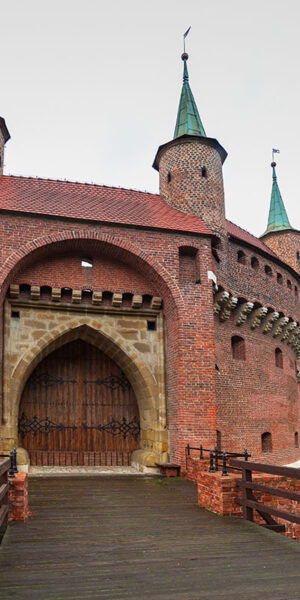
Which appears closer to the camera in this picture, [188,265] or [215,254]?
[188,265]

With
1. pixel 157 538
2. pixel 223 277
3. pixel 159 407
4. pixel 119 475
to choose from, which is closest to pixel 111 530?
pixel 157 538

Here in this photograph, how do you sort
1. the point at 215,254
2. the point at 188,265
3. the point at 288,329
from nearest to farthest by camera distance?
1. the point at 188,265
2. the point at 215,254
3. the point at 288,329

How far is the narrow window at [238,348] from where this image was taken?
18.7 metres

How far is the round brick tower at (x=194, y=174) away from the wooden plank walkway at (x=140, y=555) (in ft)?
29.4

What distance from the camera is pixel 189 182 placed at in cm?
1589

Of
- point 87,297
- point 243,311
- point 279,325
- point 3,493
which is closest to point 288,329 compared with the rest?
point 279,325

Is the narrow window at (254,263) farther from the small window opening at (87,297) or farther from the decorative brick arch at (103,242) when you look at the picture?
the small window opening at (87,297)

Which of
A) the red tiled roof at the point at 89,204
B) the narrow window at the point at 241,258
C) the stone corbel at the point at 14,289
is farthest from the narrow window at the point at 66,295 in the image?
the narrow window at the point at 241,258

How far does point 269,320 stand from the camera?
1988 cm

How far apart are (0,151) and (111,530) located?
1168 centimetres

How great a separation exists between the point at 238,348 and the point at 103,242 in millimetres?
7421

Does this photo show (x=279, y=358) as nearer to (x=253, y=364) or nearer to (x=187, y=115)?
(x=253, y=364)

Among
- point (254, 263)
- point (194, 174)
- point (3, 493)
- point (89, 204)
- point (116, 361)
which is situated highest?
point (194, 174)

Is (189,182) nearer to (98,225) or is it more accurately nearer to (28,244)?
(98,225)
